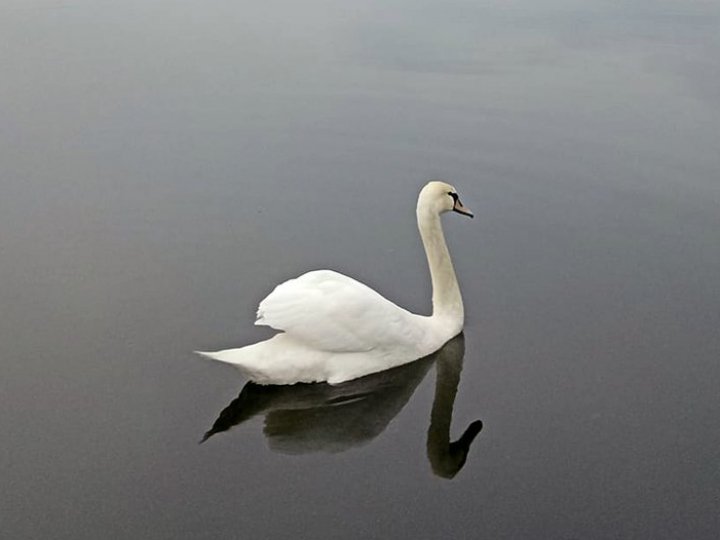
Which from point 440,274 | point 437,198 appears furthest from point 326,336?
point 437,198

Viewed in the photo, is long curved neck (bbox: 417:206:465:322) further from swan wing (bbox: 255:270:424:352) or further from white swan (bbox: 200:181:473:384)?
swan wing (bbox: 255:270:424:352)

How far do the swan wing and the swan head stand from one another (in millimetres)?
679

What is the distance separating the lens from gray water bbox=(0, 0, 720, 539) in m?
4.17

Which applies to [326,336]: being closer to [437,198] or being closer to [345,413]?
[345,413]

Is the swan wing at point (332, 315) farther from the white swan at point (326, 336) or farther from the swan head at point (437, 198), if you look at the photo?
the swan head at point (437, 198)

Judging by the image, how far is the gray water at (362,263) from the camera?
4168 millimetres

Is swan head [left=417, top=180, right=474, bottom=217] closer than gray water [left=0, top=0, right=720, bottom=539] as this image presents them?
→ No

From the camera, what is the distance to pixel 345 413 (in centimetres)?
470

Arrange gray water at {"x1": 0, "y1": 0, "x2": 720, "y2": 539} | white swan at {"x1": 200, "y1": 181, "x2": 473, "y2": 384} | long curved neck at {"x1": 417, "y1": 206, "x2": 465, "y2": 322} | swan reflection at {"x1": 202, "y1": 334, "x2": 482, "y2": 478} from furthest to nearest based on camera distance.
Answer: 1. long curved neck at {"x1": 417, "y1": 206, "x2": 465, "y2": 322}
2. white swan at {"x1": 200, "y1": 181, "x2": 473, "y2": 384}
3. swan reflection at {"x1": 202, "y1": 334, "x2": 482, "y2": 478}
4. gray water at {"x1": 0, "y1": 0, "x2": 720, "y2": 539}

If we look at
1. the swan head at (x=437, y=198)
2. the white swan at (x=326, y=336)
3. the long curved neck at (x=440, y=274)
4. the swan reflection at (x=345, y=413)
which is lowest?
the swan reflection at (x=345, y=413)

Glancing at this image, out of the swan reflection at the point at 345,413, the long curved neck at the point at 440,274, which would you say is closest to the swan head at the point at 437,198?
the long curved neck at the point at 440,274

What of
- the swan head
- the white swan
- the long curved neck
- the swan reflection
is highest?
the swan head

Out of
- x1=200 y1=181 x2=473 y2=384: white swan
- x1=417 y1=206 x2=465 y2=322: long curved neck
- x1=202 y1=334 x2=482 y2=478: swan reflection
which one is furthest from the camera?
x1=417 y1=206 x2=465 y2=322: long curved neck

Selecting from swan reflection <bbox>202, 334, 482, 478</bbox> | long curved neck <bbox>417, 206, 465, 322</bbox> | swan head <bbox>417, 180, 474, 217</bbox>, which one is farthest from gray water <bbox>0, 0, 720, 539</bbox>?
swan head <bbox>417, 180, 474, 217</bbox>
